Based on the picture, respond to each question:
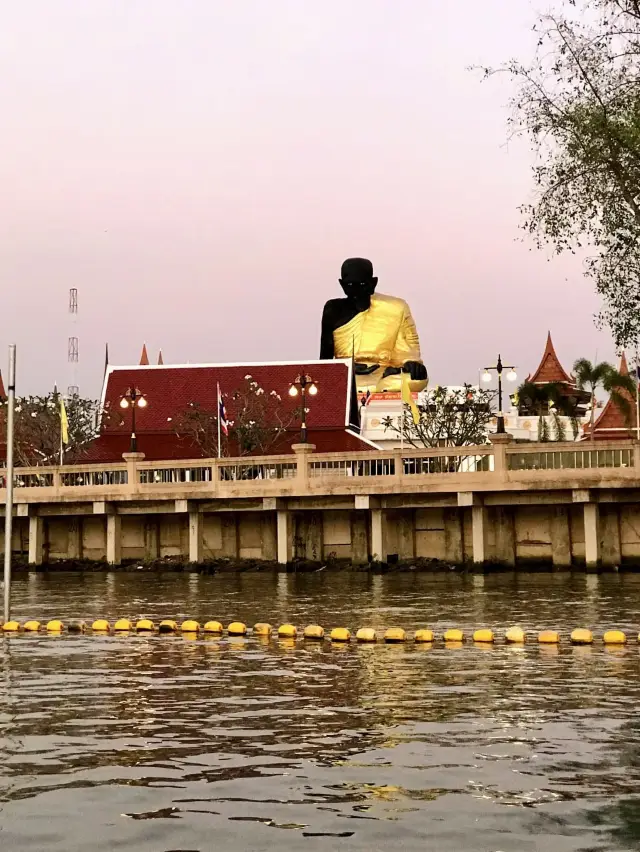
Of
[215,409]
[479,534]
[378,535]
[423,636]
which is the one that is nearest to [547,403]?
[215,409]

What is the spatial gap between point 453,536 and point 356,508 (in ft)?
11.5

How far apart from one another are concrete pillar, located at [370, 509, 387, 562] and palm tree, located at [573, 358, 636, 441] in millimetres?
21273

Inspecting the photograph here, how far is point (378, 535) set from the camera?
151 feet

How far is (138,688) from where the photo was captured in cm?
1639

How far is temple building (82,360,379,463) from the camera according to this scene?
60.2 meters

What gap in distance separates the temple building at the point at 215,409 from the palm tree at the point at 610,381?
1271 cm

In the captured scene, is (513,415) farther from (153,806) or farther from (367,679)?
(153,806)

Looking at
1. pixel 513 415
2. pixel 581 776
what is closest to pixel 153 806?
pixel 581 776

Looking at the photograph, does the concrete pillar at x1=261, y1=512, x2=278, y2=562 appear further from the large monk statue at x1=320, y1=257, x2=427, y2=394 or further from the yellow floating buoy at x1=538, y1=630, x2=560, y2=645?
the large monk statue at x1=320, y1=257, x2=427, y2=394

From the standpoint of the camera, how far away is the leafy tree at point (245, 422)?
60.3 m

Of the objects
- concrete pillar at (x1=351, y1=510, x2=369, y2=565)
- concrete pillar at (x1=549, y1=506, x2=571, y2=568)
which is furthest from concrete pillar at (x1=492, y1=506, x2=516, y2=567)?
concrete pillar at (x1=351, y1=510, x2=369, y2=565)

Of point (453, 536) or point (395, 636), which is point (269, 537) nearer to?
point (453, 536)

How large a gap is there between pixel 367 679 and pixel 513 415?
81147 millimetres

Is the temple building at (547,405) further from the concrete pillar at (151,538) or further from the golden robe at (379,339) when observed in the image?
the concrete pillar at (151,538)
